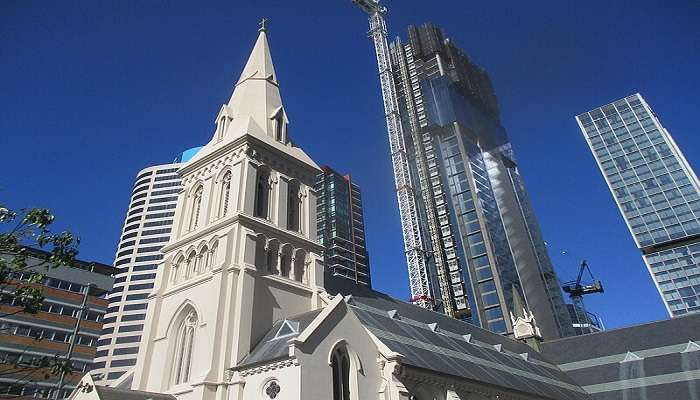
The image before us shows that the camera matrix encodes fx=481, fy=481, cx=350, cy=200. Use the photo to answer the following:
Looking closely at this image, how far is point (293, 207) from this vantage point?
29.3 m

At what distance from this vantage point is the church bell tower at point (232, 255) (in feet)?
72.8

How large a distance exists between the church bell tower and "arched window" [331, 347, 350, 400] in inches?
173

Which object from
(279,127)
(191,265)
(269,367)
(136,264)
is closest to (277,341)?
(269,367)

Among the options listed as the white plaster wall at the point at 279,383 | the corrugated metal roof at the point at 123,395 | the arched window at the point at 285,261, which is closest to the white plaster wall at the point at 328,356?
the white plaster wall at the point at 279,383

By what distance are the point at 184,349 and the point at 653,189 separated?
153m

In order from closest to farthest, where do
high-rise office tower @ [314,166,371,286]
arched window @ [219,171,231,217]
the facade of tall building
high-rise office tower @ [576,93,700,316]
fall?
arched window @ [219,171,231,217] → the facade of tall building → high-rise office tower @ [314,166,371,286] → high-rise office tower @ [576,93,700,316]

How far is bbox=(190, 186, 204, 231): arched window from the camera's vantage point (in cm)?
2834

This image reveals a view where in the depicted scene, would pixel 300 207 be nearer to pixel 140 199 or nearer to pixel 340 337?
pixel 340 337

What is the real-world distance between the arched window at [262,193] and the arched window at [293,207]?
1683 millimetres

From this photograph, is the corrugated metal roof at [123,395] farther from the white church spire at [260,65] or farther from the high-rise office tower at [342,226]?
the high-rise office tower at [342,226]

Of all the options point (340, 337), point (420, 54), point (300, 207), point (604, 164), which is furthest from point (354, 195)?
point (340, 337)

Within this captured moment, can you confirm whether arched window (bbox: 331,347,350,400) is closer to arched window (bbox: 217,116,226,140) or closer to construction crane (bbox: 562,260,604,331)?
arched window (bbox: 217,116,226,140)

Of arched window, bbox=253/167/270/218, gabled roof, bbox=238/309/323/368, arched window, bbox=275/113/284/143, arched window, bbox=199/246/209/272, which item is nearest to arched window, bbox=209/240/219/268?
arched window, bbox=199/246/209/272

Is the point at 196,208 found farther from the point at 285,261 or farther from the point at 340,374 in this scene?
the point at 340,374
